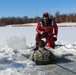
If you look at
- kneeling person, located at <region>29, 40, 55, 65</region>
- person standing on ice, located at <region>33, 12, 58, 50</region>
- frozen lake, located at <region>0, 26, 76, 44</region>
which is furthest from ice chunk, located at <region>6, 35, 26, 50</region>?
frozen lake, located at <region>0, 26, 76, 44</region>

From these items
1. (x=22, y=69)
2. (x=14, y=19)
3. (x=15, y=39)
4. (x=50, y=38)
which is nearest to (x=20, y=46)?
(x=15, y=39)

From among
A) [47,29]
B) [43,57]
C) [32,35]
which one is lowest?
[32,35]

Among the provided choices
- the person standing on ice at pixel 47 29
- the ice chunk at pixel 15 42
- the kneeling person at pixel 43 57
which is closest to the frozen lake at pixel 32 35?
the ice chunk at pixel 15 42

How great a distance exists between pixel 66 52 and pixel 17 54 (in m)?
1.47

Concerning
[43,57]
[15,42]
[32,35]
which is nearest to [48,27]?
[15,42]

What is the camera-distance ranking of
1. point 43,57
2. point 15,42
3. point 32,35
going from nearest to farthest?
point 43,57 → point 15,42 → point 32,35

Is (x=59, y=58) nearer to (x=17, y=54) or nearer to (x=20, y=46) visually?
(x=17, y=54)

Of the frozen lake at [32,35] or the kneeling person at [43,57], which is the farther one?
the frozen lake at [32,35]

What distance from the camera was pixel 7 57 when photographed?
717cm

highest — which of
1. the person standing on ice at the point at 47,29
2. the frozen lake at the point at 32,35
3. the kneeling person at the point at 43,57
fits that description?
the person standing on ice at the point at 47,29

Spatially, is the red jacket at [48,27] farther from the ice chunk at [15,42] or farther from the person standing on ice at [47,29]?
the ice chunk at [15,42]

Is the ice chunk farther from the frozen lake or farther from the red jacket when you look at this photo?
the frozen lake

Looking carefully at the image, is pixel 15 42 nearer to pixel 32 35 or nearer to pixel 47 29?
pixel 47 29

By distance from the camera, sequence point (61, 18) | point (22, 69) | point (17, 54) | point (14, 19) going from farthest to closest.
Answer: point (61, 18), point (14, 19), point (17, 54), point (22, 69)
